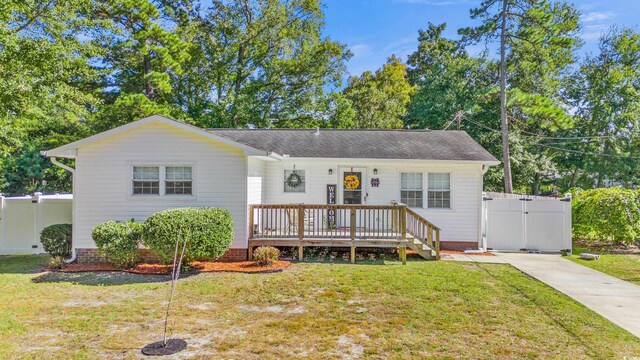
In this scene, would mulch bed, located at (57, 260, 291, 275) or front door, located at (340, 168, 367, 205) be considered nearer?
mulch bed, located at (57, 260, 291, 275)

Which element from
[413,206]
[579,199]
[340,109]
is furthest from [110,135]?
[340,109]

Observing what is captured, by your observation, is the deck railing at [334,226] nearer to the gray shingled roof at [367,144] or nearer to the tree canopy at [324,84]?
the gray shingled roof at [367,144]

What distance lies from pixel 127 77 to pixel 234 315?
2118 cm

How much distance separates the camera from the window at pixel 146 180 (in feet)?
29.9

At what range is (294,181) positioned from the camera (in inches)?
449

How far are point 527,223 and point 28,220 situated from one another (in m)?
15.4

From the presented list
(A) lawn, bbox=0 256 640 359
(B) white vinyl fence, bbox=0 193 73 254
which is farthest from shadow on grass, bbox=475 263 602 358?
(B) white vinyl fence, bbox=0 193 73 254

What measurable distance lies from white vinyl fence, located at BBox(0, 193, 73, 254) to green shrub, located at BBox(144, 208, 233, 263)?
4.74m

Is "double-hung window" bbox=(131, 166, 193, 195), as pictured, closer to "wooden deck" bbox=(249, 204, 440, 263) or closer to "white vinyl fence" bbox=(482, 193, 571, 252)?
"wooden deck" bbox=(249, 204, 440, 263)

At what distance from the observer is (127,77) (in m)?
21.6

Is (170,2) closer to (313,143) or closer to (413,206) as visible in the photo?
(313,143)

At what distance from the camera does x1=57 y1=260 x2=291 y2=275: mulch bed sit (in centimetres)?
820

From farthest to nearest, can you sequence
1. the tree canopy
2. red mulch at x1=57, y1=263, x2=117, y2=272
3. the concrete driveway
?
1. the tree canopy
2. red mulch at x1=57, y1=263, x2=117, y2=272
3. the concrete driveway

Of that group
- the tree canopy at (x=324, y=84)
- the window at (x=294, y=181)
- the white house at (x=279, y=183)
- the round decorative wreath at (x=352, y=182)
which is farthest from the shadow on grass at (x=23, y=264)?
the tree canopy at (x=324, y=84)
